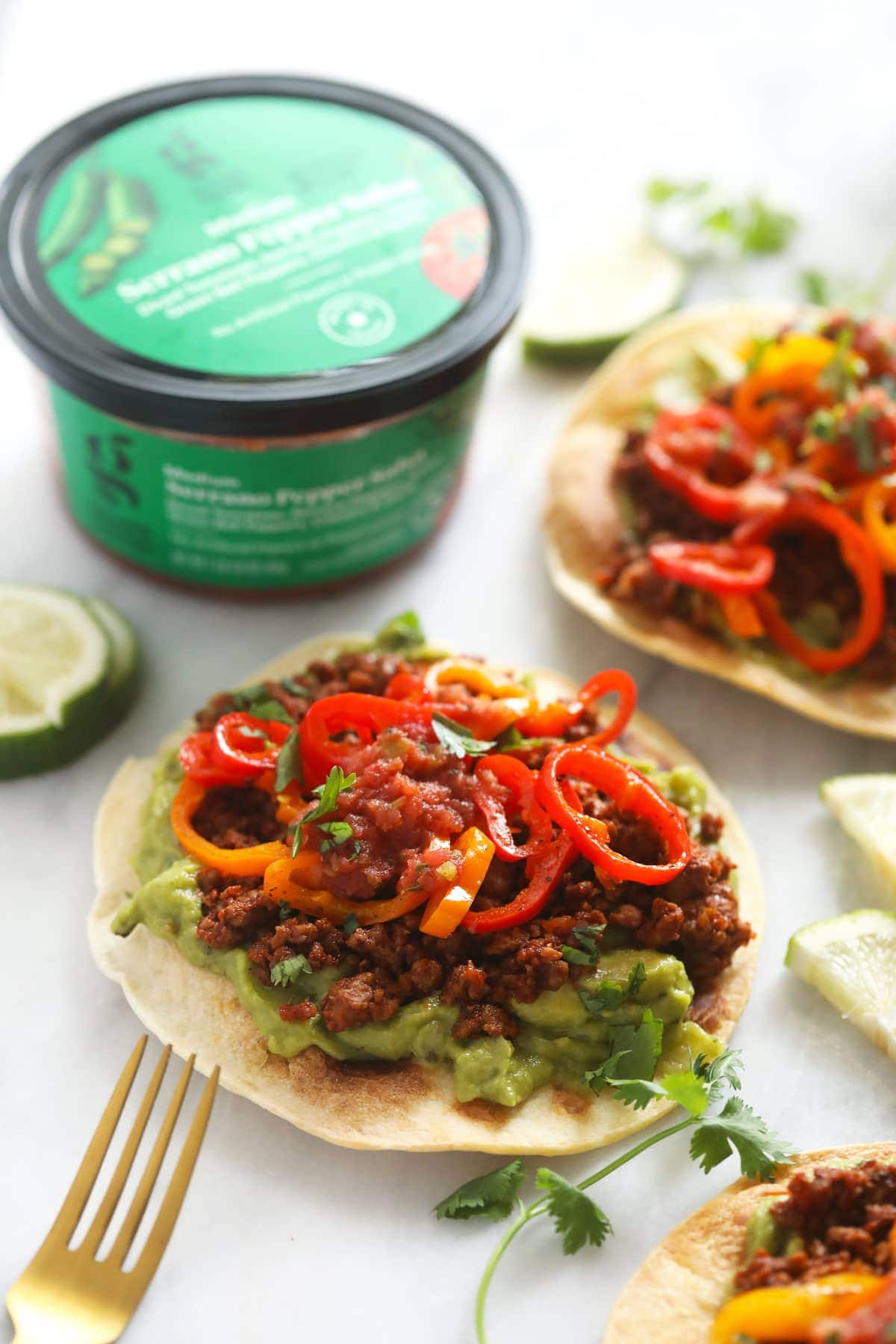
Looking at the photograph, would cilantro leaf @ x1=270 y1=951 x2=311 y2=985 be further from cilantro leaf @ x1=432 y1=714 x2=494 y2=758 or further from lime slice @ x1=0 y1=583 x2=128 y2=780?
lime slice @ x1=0 y1=583 x2=128 y2=780

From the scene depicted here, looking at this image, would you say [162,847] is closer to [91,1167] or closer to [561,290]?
[91,1167]

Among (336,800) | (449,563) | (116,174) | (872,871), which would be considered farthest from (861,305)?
(336,800)

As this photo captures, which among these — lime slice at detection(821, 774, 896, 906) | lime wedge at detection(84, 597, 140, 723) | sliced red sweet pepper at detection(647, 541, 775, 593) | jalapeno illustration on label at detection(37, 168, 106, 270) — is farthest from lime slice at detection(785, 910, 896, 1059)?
jalapeno illustration on label at detection(37, 168, 106, 270)

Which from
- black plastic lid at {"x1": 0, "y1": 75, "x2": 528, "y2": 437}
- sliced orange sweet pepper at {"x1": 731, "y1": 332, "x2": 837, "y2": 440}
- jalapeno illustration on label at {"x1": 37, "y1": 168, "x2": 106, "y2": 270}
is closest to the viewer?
black plastic lid at {"x1": 0, "y1": 75, "x2": 528, "y2": 437}

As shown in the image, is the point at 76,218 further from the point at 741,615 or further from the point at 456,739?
the point at 741,615

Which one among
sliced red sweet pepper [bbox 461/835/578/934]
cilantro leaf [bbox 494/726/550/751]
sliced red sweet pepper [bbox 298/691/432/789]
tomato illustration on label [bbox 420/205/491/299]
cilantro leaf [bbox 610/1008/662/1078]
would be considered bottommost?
cilantro leaf [bbox 610/1008/662/1078]

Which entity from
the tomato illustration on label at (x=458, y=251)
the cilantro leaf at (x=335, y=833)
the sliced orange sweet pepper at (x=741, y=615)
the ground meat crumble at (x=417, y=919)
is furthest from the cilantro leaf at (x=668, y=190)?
the cilantro leaf at (x=335, y=833)

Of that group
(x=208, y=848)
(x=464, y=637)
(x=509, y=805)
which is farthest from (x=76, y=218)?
(x=509, y=805)
